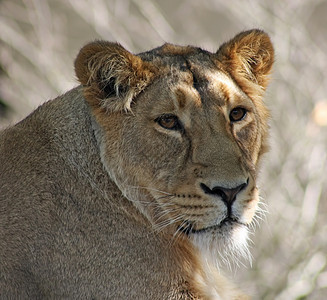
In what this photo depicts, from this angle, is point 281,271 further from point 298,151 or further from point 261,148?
point 261,148

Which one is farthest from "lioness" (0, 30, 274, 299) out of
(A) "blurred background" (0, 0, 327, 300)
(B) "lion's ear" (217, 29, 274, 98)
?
(A) "blurred background" (0, 0, 327, 300)

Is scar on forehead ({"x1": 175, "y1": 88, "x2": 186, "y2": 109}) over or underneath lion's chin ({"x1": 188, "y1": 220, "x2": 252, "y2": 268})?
over

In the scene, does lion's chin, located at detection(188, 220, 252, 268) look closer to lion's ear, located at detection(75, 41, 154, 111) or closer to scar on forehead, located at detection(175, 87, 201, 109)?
scar on forehead, located at detection(175, 87, 201, 109)

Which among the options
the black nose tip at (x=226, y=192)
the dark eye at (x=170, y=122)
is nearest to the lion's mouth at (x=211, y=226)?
the black nose tip at (x=226, y=192)

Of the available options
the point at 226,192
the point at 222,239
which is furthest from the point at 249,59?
the point at 222,239

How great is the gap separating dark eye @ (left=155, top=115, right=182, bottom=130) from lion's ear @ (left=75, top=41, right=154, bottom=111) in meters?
0.24

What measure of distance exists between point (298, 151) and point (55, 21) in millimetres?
4186

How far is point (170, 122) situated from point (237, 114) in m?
0.47

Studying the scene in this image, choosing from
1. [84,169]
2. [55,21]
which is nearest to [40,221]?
[84,169]

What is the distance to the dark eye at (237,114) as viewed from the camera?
437 centimetres

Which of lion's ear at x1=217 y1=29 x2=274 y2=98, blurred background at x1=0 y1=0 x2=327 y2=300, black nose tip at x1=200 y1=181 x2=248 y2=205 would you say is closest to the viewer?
black nose tip at x1=200 y1=181 x2=248 y2=205

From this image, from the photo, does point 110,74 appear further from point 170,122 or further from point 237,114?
point 237,114

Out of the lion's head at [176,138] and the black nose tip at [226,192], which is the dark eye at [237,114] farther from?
the black nose tip at [226,192]

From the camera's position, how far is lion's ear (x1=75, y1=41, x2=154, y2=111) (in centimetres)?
424
